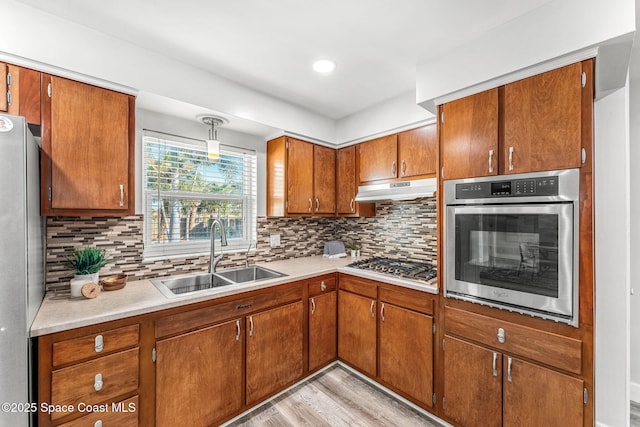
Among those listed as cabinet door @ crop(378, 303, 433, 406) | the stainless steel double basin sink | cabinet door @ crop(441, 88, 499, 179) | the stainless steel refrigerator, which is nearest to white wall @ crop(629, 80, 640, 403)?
cabinet door @ crop(441, 88, 499, 179)

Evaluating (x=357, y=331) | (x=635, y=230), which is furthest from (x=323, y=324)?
(x=635, y=230)

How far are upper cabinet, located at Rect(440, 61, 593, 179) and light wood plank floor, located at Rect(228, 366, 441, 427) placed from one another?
68.6 inches

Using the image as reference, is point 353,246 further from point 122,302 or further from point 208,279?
point 122,302

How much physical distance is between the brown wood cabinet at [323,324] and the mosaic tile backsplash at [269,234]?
0.70m

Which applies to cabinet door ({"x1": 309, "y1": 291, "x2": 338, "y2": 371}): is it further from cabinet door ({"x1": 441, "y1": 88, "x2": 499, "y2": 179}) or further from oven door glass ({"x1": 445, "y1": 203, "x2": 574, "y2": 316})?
cabinet door ({"x1": 441, "y1": 88, "x2": 499, "y2": 179})

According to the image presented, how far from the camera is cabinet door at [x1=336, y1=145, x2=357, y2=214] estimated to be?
9.84ft

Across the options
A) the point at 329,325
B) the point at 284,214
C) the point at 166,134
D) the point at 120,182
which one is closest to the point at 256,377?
the point at 329,325

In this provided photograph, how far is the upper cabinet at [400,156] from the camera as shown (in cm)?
234

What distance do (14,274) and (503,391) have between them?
2462 millimetres

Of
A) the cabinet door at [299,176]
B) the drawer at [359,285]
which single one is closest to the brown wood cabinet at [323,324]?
the drawer at [359,285]

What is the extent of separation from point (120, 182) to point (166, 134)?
27.5 inches

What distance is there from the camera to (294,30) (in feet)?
5.41

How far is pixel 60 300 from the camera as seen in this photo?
1582mm

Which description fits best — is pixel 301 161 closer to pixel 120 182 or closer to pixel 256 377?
pixel 120 182
